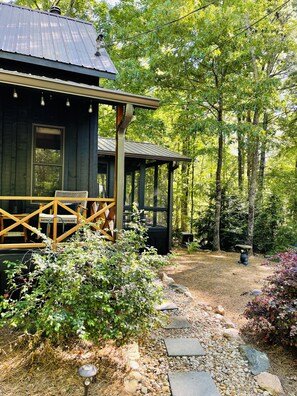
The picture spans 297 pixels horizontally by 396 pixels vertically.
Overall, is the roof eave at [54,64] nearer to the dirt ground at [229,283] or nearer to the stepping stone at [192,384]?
the dirt ground at [229,283]

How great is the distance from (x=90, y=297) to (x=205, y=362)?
4.86 ft

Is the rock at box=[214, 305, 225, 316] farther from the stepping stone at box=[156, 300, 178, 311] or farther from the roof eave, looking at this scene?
the roof eave

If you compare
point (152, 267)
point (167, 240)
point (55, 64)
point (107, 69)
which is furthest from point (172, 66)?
point (152, 267)

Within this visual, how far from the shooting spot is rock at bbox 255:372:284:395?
2.76m

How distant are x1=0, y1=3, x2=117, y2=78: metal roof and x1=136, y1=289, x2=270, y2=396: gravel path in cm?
481

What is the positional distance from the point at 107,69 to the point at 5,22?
277cm

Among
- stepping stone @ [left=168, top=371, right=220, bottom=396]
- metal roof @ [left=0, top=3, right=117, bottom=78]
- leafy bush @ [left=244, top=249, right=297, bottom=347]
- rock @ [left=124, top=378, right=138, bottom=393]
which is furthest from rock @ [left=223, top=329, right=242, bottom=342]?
metal roof @ [left=0, top=3, right=117, bottom=78]

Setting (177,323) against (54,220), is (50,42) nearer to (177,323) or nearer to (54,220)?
(54,220)

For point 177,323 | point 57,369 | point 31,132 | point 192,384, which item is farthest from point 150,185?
point 192,384

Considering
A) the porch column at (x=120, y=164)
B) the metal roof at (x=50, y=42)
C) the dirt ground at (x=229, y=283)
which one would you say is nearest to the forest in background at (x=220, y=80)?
the metal roof at (x=50, y=42)

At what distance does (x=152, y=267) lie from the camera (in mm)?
3518

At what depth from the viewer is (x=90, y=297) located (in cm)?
288

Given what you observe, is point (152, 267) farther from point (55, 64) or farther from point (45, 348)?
point (55, 64)

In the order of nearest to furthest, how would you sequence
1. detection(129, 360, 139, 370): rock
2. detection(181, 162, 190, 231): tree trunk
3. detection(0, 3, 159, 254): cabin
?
detection(129, 360, 139, 370): rock < detection(0, 3, 159, 254): cabin < detection(181, 162, 190, 231): tree trunk
